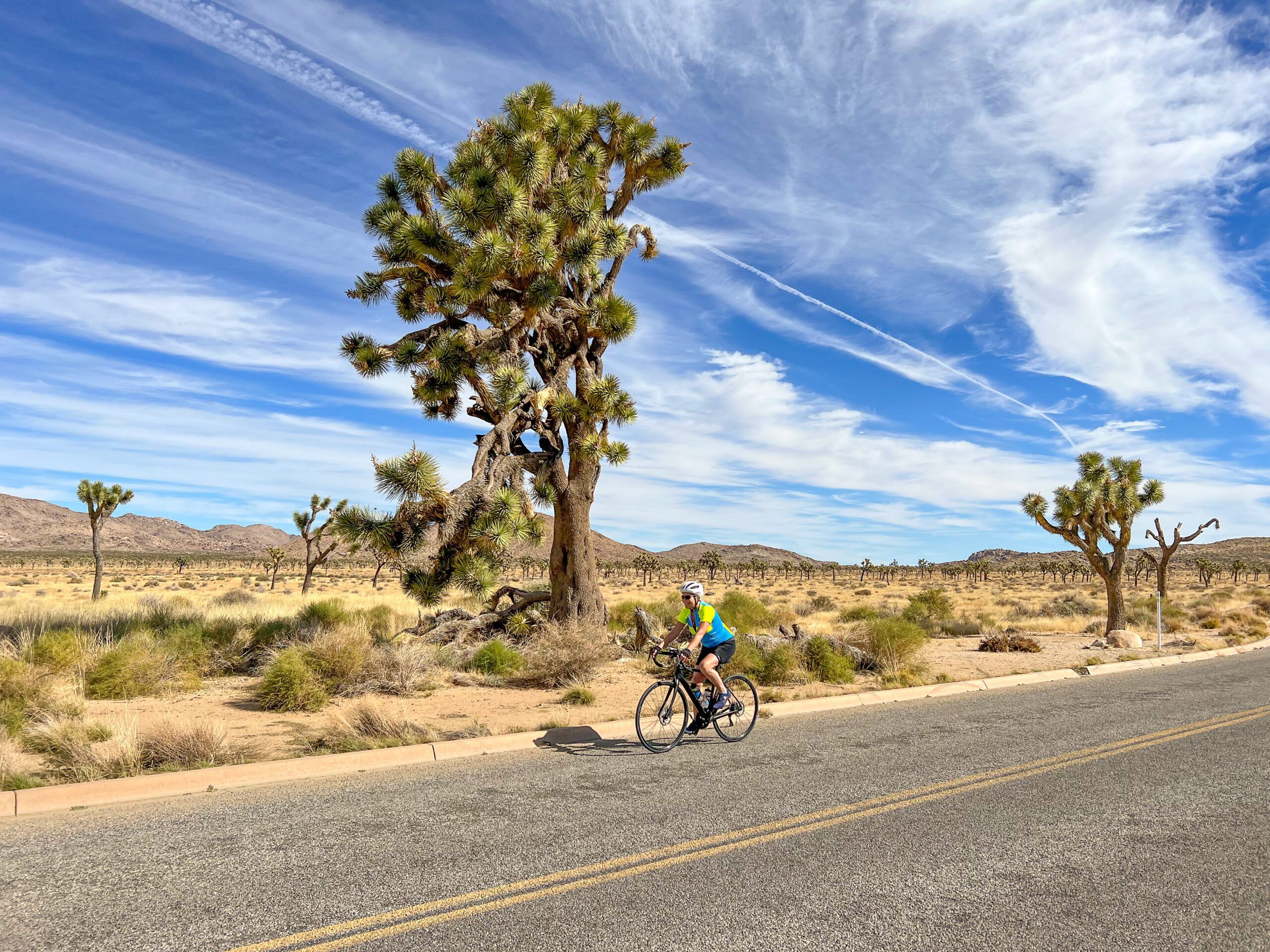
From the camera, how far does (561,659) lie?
13258 mm

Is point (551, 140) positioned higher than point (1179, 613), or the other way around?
point (551, 140)

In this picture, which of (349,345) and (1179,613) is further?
(1179,613)

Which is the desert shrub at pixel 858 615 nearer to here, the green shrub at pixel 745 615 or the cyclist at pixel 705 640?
the green shrub at pixel 745 615

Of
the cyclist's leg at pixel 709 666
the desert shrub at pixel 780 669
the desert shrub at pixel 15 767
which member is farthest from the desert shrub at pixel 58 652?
the desert shrub at pixel 780 669

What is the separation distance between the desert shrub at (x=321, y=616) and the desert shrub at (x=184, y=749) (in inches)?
259

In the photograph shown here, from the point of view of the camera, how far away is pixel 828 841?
18.0ft

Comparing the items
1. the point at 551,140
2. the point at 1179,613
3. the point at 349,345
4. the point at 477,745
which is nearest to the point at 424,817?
the point at 477,745

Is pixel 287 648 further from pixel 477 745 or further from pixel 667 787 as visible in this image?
pixel 667 787

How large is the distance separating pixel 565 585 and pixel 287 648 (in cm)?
567

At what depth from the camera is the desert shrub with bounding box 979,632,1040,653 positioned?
19938 millimetres

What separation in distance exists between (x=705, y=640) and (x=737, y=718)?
1.37 metres

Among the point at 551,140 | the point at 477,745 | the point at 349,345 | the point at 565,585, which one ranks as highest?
the point at 551,140

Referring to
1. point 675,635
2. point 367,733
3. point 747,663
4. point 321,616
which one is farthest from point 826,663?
point 321,616

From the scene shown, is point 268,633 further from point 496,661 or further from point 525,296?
point 525,296
